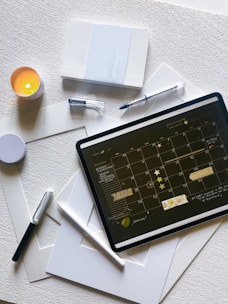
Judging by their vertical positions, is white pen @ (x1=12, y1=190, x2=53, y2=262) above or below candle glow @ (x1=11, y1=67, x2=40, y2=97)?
below

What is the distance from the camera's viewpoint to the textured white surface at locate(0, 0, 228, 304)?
0.77 meters

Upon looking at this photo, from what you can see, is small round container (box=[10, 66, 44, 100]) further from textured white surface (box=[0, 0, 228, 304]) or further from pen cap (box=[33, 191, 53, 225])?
pen cap (box=[33, 191, 53, 225])

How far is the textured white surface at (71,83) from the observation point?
30.4 inches

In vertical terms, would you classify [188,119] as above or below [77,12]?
below

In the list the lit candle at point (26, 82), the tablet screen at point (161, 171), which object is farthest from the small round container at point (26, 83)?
the tablet screen at point (161, 171)

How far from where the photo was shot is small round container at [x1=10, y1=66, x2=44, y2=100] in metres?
0.79

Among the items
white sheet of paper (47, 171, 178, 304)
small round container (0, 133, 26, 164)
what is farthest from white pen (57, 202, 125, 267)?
small round container (0, 133, 26, 164)

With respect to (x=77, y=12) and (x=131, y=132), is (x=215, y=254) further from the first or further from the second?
(x=77, y=12)

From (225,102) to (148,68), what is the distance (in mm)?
153

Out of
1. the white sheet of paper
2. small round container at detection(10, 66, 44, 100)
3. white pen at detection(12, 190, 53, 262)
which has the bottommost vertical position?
the white sheet of paper

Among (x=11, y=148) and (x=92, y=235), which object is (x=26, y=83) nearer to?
(x=11, y=148)

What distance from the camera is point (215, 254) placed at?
768 mm

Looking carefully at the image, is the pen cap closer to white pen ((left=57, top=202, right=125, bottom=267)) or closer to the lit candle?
white pen ((left=57, top=202, right=125, bottom=267))

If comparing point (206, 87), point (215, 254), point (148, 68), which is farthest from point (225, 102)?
point (215, 254)
